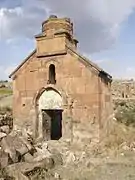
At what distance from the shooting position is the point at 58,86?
1433cm

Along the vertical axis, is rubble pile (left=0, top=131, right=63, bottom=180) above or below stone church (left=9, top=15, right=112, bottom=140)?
below

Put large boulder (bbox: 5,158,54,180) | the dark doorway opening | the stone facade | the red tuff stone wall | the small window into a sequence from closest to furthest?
large boulder (bbox: 5,158,54,180), the red tuff stone wall, the small window, the dark doorway opening, the stone facade

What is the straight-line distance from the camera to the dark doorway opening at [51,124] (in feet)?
50.4

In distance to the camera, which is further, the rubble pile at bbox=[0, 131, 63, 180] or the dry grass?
the dry grass

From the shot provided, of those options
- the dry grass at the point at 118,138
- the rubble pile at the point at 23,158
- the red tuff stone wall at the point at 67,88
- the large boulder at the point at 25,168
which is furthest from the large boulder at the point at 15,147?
the dry grass at the point at 118,138

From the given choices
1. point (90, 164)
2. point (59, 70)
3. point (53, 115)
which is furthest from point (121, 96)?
point (90, 164)

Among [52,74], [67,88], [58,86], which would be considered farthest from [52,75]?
[67,88]

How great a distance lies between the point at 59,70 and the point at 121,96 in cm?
1884

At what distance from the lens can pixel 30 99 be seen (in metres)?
15.2

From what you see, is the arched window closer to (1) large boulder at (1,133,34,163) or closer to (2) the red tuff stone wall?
(2) the red tuff stone wall

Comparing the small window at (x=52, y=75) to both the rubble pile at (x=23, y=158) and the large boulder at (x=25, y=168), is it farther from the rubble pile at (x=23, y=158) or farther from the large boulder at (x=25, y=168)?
the large boulder at (x=25, y=168)

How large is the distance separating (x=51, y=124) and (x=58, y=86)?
3241mm

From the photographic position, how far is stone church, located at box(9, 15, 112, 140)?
44.7 ft

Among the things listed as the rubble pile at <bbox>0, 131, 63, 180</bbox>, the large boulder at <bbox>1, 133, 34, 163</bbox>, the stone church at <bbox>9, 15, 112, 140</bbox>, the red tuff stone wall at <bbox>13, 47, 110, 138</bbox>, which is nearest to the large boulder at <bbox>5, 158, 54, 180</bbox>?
the rubble pile at <bbox>0, 131, 63, 180</bbox>
